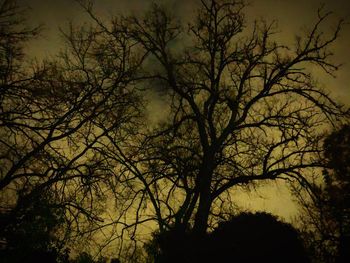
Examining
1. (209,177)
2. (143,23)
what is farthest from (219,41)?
(209,177)

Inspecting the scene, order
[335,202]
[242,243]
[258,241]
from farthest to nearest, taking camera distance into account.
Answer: [335,202] < [242,243] < [258,241]

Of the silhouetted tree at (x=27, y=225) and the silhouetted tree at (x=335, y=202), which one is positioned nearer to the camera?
the silhouetted tree at (x=27, y=225)

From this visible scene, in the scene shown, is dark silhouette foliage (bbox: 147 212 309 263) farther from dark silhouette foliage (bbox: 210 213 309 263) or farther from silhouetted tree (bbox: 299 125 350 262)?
silhouetted tree (bbox: 299 125 350 262)

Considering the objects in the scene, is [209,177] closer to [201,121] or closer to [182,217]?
[201,121]

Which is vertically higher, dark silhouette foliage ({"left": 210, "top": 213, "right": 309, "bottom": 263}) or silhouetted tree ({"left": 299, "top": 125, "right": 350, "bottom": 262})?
silhouetted tree ({"left": 299, "top": 125, "right": 350, "bottom": 262})

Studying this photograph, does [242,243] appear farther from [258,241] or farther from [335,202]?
[335,202]

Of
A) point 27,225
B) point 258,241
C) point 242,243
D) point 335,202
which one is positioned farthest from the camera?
point 335,202

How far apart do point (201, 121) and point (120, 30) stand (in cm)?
472

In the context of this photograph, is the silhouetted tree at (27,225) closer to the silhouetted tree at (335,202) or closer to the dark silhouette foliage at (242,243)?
the dark silhouette foliage at (242,243)

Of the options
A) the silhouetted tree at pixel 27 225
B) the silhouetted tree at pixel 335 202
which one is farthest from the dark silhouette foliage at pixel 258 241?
the silhouetted tree at pixel 335 202

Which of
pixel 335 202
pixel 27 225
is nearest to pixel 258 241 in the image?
pixel 27 225

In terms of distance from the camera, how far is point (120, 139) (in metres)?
14.1

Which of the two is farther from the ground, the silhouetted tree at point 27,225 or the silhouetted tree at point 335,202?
the silhouetted tree at point 335,202

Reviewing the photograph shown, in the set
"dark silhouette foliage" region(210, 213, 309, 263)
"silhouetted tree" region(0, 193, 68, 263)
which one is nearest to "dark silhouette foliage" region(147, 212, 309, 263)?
"dark silhouette foliage" region(210, 213, 309, 263)
